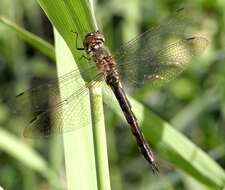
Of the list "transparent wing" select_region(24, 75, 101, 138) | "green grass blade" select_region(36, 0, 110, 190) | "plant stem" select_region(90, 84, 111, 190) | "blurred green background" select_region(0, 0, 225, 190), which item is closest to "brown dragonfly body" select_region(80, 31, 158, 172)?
"transparent wing" select_region(24, 75, 101, 138)

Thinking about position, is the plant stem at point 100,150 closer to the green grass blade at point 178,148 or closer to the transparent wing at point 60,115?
the transparent wing at point 60,115

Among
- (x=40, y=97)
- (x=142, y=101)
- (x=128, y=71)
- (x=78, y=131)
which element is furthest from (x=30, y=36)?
(x=142, y=101)

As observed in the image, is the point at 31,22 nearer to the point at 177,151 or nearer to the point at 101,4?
the point at 101,4

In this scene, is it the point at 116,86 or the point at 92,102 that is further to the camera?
the point at 116,86

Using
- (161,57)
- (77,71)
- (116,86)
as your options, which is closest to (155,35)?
(161,57)

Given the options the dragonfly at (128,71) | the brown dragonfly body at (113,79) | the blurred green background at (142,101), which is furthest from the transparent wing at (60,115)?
the blurred green background at (142,101)

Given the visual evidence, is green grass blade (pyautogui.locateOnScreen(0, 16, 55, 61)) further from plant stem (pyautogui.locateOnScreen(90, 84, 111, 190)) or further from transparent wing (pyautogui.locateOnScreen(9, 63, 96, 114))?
plant stem (pyautogui.locateOnScreen(90, 84, 111, 190))
